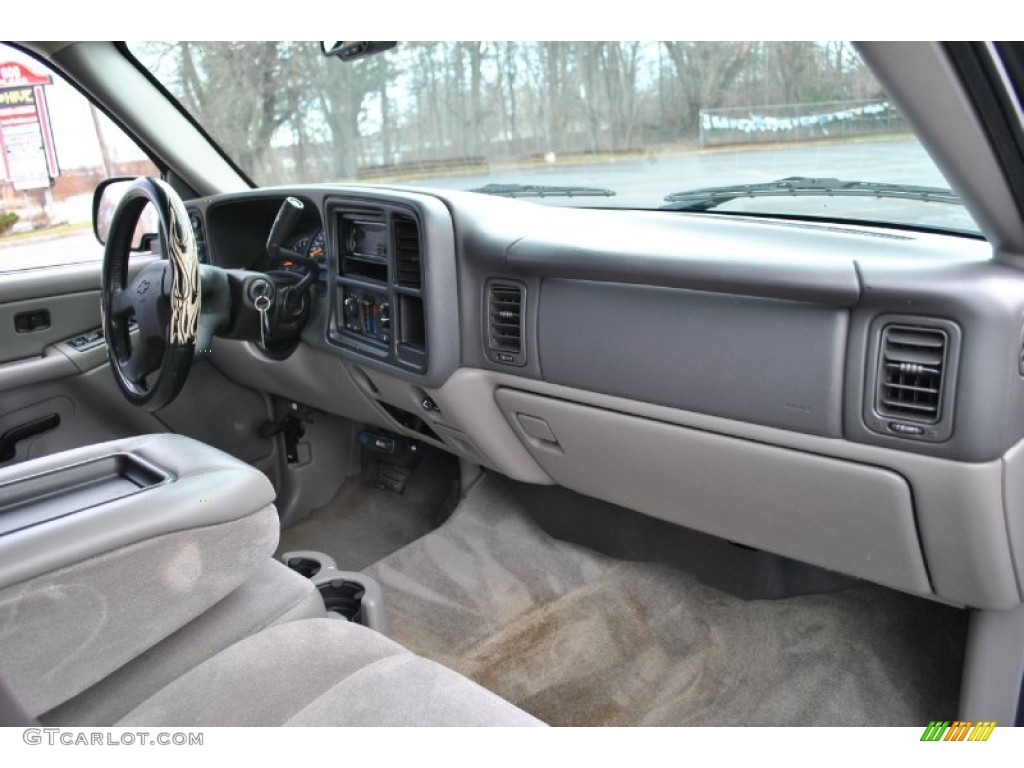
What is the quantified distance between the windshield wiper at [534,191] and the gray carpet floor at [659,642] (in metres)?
1.04

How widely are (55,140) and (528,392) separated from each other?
6.11 ft

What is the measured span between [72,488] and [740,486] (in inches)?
52.4

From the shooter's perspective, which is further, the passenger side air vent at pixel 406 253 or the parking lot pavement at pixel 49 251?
the parking lot pavement at pixel 49 251

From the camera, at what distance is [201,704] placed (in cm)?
124

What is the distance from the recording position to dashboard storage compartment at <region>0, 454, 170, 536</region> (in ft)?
4.95

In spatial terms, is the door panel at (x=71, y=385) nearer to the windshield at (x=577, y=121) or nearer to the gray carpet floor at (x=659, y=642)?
the windshield at (x=577, y=121)

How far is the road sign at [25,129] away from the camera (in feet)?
9.01

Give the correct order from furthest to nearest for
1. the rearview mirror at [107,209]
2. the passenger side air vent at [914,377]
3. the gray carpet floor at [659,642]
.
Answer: the rearview mirror at [107,209] < the gray carpet floor at [659,642] < the passenger side air vent at [914,377]

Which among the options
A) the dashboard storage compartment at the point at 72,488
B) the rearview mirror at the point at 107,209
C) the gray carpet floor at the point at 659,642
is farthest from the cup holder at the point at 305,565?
the rearview mirror at the point at 107,209

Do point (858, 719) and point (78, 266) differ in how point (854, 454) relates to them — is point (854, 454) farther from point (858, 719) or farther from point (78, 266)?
point (78, 266)

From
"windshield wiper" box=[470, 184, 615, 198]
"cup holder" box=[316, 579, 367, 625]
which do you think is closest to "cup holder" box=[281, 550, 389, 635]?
"cup holder" box=[316, 579, 367, 625]

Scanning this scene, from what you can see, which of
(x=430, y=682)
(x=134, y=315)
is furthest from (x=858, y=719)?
(x=134, y=315)

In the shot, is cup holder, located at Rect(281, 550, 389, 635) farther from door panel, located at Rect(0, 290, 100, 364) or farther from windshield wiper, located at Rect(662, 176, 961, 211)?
windshield wiper, located at Rect(662, 176, 961, 211)

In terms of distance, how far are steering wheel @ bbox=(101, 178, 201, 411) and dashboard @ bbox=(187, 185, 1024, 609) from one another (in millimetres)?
511
